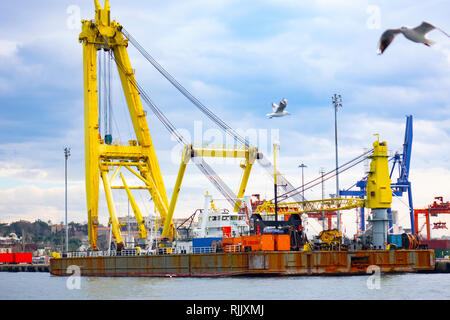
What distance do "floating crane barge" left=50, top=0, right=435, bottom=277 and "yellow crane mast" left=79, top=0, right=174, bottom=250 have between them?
0.08 meters

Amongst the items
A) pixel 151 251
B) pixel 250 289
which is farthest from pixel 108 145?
pixel 250 289

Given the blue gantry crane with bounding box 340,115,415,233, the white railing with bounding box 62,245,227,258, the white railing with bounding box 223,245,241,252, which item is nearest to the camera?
the white railing with bounding box 223,245,241,252

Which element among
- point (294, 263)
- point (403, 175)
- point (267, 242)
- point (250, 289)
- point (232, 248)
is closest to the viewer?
point (250, 289)

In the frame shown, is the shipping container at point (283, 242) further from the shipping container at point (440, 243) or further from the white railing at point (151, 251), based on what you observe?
the shipping container at point (440, 243)

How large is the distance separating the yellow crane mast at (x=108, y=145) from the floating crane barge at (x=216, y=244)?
0.27 feet

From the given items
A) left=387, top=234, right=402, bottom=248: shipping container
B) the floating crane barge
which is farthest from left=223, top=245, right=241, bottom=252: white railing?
left=387, top=234, right=402, bottom=248: shipping container

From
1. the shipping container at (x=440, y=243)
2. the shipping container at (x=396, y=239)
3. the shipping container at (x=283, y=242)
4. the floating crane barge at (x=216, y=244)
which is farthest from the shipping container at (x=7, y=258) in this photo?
the shipping container at (x=396, y=239)

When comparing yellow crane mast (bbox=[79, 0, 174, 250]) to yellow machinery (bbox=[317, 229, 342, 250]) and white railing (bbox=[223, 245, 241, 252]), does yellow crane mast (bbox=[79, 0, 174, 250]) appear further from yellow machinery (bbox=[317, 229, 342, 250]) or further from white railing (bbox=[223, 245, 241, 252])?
yellow machinery (bbox=[317, 229, 342, 250])

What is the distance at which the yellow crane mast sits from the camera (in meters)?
57.7

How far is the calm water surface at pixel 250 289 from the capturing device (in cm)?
3506

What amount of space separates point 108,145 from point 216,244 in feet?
43.5

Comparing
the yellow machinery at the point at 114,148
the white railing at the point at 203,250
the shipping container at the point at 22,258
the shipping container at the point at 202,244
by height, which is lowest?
the shipping container at the point at 22,258

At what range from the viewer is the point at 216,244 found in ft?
168

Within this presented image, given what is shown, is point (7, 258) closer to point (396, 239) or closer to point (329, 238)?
point (329, 238)
